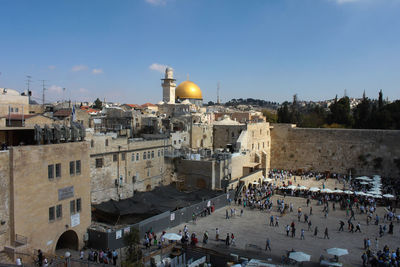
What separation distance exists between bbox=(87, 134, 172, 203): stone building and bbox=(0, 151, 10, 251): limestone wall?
24.7ft

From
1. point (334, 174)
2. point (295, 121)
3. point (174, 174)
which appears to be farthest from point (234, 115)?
point (174, 174)

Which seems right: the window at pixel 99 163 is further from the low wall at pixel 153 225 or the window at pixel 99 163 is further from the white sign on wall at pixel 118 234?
the white sign on wall at pixel 118 234

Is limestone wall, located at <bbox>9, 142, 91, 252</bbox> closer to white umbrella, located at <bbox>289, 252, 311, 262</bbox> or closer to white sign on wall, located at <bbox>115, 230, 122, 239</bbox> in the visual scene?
white sign on wall, located at <bbox>115, 230, 122, 239</bbox>

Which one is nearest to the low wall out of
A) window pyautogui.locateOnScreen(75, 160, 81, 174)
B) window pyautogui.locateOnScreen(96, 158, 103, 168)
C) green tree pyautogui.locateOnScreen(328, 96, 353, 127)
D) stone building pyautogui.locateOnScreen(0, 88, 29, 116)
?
window pyautogui.locateOnScreen(75, 160, 81, 174)

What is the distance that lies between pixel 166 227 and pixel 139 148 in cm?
762

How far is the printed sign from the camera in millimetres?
15992

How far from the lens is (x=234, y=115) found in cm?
5500

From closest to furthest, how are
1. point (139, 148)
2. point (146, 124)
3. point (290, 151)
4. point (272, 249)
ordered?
point (272, 249)
point (139, 148)
point (146, 124)
point (290, 151)

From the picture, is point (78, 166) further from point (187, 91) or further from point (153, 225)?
point (187, 91)

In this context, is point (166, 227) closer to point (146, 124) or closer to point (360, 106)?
point (146, 124)

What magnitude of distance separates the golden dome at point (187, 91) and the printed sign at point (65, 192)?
126 feet

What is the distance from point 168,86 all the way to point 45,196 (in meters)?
38.9

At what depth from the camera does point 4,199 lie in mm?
13719

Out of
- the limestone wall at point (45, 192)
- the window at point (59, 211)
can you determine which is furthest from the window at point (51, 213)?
the window at point (59, 211)
